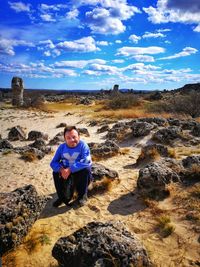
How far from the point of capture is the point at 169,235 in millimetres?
4480

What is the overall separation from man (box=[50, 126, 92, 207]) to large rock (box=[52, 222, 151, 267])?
5.56ft

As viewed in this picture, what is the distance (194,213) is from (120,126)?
10.4 m

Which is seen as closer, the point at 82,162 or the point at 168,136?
the point at 82,162

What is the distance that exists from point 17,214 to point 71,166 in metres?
1.30

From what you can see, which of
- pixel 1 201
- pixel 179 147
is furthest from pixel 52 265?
pixel 179 147

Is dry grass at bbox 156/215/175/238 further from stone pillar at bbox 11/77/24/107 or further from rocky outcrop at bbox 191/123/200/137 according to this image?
stone pillar at bbox 11/77/24/107

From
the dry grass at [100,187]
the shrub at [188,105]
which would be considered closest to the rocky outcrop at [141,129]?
the dry grass at [100,187]

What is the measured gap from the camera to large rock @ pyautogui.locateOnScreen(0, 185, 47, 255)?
4.24 metres

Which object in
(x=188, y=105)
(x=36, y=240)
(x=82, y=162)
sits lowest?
(x=36, y=240)

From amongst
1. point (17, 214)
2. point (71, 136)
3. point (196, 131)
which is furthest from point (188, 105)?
point (17, 214)

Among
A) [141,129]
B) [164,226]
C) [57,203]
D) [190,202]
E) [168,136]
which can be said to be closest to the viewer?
[164,226]

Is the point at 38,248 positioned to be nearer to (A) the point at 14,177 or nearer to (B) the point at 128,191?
(B) the point at 128,191

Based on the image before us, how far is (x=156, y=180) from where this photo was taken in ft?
19.8

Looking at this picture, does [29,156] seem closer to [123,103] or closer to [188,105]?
[188,105]
